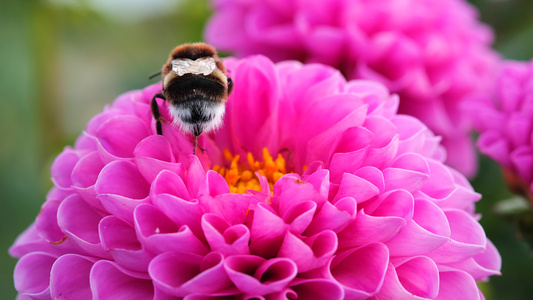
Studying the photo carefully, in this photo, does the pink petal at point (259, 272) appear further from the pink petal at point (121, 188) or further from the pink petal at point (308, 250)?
the pink petal at point (121, 188)

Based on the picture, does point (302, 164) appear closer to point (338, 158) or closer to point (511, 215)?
point (338, 158)

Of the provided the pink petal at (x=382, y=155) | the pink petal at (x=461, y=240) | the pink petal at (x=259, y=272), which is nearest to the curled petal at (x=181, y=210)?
the pink petal at (x=259, y=272)

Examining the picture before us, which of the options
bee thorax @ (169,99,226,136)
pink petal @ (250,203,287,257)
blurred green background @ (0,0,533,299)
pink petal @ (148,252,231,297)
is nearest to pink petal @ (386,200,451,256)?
pink petal @ (250,203,287,257)

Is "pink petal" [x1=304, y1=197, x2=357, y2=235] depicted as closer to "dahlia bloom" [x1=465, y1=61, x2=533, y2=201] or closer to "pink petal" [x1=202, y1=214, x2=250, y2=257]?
"pink petal" [x1=202, y1=214, x2=250, y2=257]

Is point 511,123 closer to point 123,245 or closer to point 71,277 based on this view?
point 123,245

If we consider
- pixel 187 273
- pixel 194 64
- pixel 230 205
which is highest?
pixel 194 64

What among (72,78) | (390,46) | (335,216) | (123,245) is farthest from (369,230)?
(72,78)
